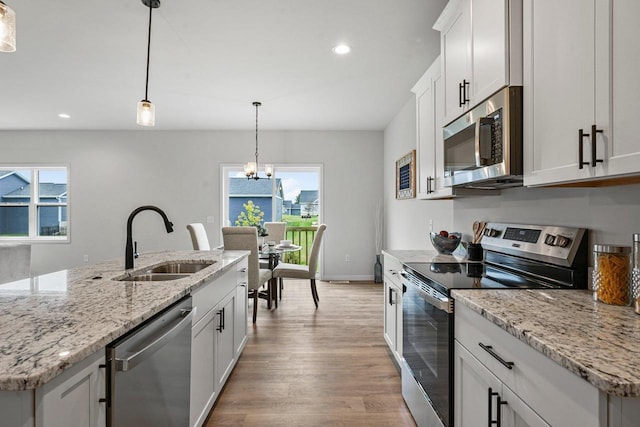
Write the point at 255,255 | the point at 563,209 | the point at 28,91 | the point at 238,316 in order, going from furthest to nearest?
the point at 28,91 < the point at 255,255 < the point at 238,316 < the point at 563,209

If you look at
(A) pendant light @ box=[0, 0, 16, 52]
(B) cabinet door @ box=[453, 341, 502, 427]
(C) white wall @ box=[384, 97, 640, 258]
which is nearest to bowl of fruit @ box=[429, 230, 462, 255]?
(C) white wall @ box=[384, 97, 640, 258]

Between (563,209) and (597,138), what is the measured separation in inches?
23.9

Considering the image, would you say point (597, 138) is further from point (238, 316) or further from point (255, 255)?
point (255, 255)

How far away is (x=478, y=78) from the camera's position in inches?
69.2

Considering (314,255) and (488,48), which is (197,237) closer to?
(314,255)

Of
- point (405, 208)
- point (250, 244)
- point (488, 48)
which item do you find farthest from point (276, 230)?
point (488, 48)

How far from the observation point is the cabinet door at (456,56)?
1885 millimetres

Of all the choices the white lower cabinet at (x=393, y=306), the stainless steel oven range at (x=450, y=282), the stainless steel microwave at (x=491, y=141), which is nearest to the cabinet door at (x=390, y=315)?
the white lower cabinet at (x=393, y=306)

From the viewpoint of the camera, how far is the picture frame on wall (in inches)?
164

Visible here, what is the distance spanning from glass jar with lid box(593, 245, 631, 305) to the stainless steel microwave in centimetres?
46

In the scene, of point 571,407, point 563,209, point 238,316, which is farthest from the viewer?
point 238,316

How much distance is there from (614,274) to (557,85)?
70cm

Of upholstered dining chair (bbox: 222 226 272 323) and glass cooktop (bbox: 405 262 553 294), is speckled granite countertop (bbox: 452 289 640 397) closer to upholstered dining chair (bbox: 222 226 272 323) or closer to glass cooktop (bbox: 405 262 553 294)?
glass cooktop (bbox: 405 262 553 294)

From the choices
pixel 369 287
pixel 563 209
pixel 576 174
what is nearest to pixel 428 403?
pixel 563 209
